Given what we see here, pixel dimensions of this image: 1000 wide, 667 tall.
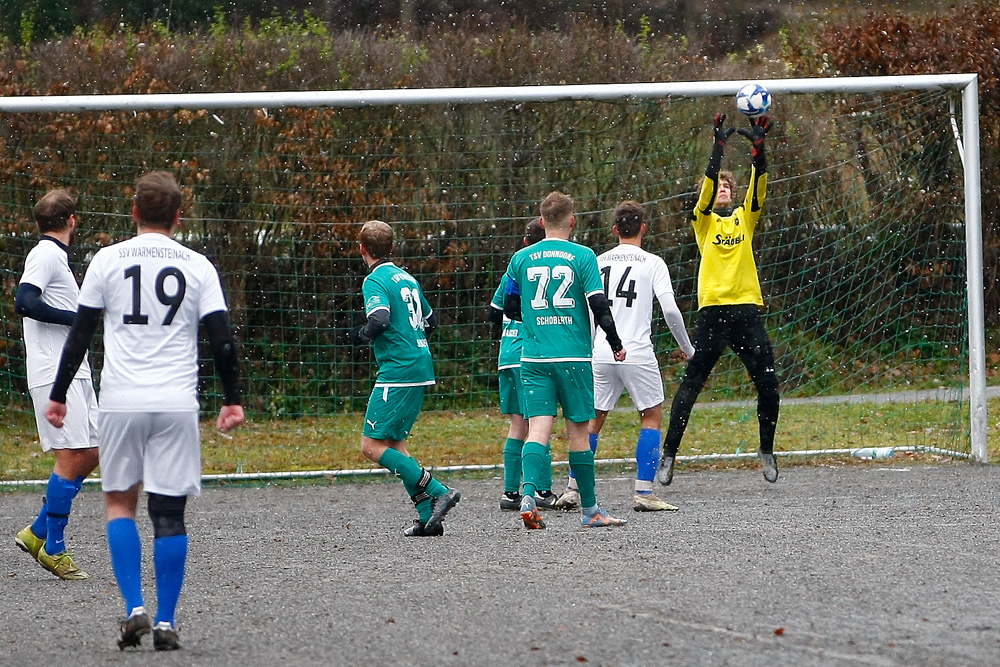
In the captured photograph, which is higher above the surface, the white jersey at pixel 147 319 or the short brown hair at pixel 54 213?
the short brown hair at pixel 54 213

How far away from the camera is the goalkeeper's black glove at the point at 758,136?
814cm

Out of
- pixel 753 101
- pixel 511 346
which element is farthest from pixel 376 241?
pixel 753 101

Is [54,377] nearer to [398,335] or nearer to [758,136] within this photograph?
[398,335]

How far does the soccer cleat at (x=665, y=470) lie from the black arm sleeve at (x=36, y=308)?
371 cm

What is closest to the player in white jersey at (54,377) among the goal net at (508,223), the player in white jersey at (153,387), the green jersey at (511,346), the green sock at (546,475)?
the player in white jersey at (153,387)

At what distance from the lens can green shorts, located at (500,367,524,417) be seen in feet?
27.7

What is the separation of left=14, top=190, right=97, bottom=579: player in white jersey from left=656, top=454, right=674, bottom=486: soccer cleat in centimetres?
348

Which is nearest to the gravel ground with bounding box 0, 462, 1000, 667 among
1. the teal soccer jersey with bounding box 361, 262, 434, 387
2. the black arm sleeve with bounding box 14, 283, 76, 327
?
the teal soccer jersey with bounding box 361, 262, 434, 387

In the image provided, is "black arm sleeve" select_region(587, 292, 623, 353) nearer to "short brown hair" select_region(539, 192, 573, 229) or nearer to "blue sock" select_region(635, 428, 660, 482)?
"short brown hair" select_region(539, 192, 573, 229)

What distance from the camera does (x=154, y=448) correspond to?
4.79m

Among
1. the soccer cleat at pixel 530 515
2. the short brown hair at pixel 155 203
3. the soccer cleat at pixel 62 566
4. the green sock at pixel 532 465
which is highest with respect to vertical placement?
the short brown hair at pixel 155 203

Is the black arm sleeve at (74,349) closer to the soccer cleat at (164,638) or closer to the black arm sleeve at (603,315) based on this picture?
the soccer cleat at (164,638)

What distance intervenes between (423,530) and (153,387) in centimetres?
289

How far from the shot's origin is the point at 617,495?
30.0ft
